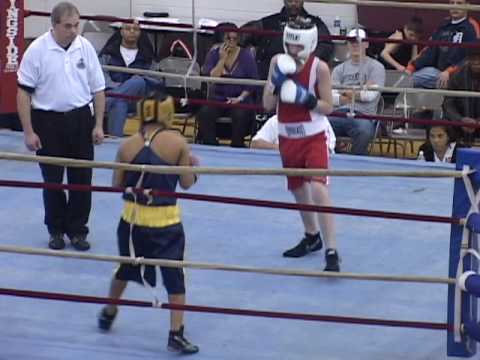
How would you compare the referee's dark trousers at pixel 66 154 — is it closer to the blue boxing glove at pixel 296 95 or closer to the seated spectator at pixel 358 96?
the blue boxing glove at pixel 296 95

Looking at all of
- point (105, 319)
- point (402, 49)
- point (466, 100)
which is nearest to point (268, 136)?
point (466, 100)

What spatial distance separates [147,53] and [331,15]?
169 cm

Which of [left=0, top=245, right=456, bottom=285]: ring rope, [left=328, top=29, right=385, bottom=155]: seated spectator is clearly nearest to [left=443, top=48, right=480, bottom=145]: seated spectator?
[left=328, top=29, right=385, bottom=155]: seated spectator

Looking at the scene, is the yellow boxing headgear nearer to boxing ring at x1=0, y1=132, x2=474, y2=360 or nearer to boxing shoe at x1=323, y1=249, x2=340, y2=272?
boxing ring at x1=0, y1=132, x2=474, y2=360

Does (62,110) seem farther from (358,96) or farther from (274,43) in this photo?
(274,43)

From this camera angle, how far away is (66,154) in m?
6.16

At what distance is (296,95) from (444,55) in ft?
12.1

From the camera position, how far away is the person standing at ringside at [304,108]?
223 inches

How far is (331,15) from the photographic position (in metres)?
10.3

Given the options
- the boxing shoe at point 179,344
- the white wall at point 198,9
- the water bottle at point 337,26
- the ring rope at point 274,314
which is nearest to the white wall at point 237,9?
the white wall at point 198,9

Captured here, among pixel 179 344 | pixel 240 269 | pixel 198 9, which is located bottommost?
pixel 179 344

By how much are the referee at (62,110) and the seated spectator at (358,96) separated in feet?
8.77

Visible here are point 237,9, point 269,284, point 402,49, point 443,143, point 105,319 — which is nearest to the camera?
point 105,319

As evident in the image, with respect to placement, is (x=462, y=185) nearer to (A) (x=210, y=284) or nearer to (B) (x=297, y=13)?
(A) (x=210, y=284)
